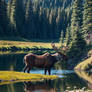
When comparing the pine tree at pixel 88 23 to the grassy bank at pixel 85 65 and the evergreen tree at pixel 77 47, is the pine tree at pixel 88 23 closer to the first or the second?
the evergreen tree at pixel 77 47

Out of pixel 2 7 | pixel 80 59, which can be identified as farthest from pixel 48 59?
pixel 2 7

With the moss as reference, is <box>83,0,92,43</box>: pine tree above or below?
above

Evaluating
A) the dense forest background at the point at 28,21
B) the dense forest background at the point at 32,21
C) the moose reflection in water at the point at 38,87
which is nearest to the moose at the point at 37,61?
the moose reflection in water at the point at 38,87

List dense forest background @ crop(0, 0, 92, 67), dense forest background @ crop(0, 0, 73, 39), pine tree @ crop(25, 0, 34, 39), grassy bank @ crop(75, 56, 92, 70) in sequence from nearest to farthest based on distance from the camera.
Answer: grassy bank @ crop(75, 56, 92, 70) → dense forest background @ crop(0, 0, 92, 67) → dense forest background @ crop(0, 0, 73, 39) → pine tree @ crop(25, 0, 34, 39)

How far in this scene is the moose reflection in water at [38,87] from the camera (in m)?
27.4

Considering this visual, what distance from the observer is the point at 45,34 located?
146 m

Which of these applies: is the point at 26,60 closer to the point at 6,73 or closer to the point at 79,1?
the point at 6,73

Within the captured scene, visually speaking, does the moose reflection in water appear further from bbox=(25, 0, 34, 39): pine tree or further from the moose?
bbox=(25, 0, 34, 39): pine tree

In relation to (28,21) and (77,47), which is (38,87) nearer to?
(77,47)

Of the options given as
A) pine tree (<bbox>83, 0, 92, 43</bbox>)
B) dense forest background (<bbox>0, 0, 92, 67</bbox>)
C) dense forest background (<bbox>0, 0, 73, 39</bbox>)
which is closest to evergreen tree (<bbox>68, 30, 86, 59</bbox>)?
pine tree (<bbox>83, 0, 92, 43</bbox>)

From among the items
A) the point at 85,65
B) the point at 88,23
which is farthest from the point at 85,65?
the point at 88,23

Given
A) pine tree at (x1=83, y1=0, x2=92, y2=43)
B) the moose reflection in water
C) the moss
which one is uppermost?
pine tree at (x1=83, y1=0, x2=92, y2=43)

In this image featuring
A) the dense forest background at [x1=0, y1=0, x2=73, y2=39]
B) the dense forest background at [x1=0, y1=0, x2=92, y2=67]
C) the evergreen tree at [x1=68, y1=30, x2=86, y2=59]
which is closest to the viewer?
the evergreen tree at [x1=68, y1=30, x2=86, y2=59]

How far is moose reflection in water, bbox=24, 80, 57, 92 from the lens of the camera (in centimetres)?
2742
